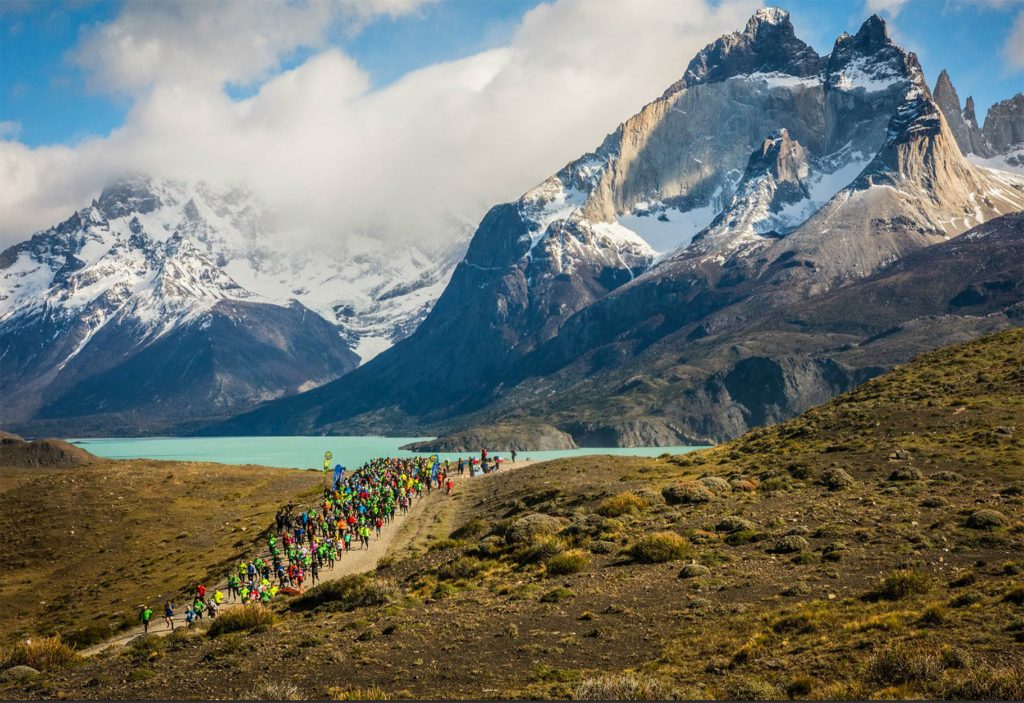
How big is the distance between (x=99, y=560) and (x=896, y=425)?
59980mm

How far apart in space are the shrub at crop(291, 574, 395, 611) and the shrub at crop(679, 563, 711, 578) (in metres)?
11.6

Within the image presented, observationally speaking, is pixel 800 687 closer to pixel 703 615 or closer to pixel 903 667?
pixel 903 667

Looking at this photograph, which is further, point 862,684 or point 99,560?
point 99,560

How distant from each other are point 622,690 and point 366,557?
3727cm

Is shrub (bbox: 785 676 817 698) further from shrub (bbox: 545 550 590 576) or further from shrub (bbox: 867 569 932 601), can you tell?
shrub (bbox: 545 550 590 576)

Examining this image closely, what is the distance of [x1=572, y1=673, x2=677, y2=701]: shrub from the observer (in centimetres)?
2358

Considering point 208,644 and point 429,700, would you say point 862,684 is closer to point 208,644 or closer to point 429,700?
point 429,700

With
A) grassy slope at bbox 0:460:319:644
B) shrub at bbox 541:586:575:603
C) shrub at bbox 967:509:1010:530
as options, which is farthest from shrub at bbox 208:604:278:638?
shrub at bbox 967:509:1010:530

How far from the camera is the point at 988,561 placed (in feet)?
111

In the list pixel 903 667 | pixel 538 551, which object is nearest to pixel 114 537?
pixel 538 551

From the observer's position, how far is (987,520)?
125ft

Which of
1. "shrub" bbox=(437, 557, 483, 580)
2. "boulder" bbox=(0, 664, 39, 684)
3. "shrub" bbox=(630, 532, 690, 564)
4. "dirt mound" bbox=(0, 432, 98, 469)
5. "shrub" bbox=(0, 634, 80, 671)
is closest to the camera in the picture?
"boulder" bbox=(0, 664, 39, 684)

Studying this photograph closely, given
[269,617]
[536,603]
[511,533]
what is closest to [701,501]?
[511,533]

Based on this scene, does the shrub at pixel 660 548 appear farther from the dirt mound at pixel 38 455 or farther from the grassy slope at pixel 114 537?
the dirt mound at pixel 38 455
